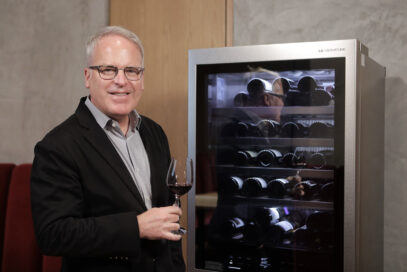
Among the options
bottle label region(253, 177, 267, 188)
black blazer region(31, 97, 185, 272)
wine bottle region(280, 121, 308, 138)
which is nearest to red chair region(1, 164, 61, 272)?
black blazer region(31, 97, 185, 272)

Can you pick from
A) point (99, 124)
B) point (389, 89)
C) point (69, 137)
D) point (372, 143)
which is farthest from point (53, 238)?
point (389, 89)

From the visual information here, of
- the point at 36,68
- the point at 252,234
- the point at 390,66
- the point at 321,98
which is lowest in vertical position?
the point at 252,234

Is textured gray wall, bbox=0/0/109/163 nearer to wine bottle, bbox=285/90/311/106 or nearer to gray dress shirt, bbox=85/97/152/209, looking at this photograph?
gray dress shirt, bbox=85/97/152/209

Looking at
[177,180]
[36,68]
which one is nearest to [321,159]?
[177,180]

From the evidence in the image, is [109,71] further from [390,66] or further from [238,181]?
[390,66]

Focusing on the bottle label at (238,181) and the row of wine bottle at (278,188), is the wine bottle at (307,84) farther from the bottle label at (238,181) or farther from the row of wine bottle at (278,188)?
the bottle label at (238,181)

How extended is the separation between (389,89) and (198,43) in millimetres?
1179

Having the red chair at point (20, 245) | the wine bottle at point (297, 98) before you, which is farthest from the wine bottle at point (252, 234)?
the red chair at point (20, 245)

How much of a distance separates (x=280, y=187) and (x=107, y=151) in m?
0.88

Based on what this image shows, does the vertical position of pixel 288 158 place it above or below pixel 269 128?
below

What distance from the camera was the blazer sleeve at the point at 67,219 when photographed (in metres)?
1.56

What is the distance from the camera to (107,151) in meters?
1.72

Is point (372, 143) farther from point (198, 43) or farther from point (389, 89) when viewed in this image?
point (198, 43)

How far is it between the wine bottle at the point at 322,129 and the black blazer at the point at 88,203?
746 millimetres
